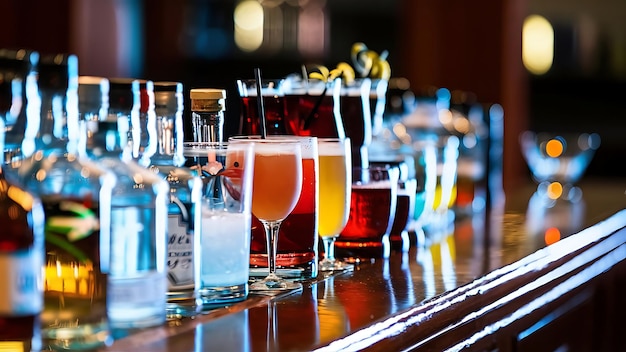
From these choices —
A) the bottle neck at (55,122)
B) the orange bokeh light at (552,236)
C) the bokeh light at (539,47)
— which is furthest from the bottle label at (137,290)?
the bokeh light at (539,47)

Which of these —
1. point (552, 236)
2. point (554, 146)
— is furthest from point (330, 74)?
point (554, 146)

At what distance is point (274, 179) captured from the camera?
53.7 inches

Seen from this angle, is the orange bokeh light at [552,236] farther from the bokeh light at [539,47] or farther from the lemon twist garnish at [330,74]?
the bokeh light at [539,47]

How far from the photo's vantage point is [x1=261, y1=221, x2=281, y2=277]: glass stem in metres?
1.40

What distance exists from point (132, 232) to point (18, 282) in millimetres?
157

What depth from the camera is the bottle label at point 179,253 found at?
46.9 inches

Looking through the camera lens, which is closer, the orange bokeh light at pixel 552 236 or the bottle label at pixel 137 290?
the bottle label at pixel 137 290

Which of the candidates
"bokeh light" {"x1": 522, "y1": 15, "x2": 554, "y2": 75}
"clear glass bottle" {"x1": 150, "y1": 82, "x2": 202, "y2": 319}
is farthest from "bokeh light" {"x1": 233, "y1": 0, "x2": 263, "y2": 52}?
"clear glass bottle" {"x1": 150, "y1": 82, "x2": 202, "y2": 319}

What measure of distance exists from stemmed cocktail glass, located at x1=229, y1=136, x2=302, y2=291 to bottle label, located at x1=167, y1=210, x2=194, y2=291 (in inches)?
6.9

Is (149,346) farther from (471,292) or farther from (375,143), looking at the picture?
(375,143)

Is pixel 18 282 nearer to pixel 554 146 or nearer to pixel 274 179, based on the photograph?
pixel 274 179

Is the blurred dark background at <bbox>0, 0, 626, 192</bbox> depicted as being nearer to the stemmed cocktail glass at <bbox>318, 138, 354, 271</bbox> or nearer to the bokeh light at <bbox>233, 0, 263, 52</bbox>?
the bokeh light at <bbox>233, 0, 263, 52</bbox>

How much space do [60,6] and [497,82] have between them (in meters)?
1.94

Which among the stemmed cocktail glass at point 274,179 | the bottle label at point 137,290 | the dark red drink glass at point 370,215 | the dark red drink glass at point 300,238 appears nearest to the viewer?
the bottle label at point 137,290
